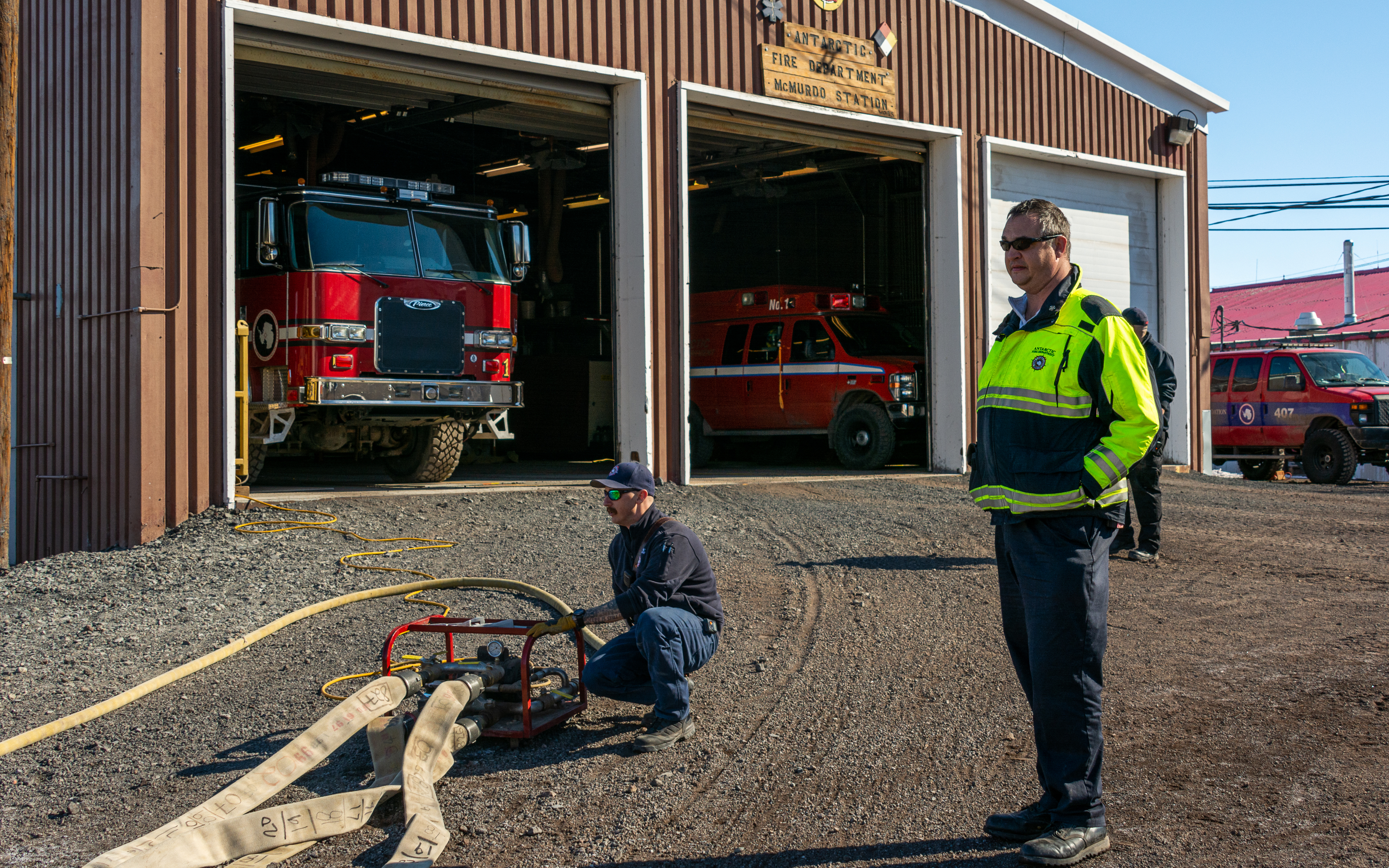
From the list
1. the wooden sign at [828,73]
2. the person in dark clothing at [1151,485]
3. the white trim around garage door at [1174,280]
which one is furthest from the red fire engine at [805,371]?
the person in dark clothing at [1151,485]

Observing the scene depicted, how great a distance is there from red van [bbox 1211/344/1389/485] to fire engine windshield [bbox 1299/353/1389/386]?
0.04 ft

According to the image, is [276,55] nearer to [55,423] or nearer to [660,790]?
[55,423]

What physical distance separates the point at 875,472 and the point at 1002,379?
1269 cm

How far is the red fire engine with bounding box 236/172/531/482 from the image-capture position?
1196 cm

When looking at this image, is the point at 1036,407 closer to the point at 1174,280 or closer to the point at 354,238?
the point at 354,238

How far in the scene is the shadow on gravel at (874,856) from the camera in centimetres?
398

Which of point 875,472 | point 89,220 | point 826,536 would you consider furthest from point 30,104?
point 875,472

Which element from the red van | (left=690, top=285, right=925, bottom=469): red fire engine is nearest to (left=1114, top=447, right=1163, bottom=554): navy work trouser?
(left=690, top=285, right=925, bottom=469): red fire engine

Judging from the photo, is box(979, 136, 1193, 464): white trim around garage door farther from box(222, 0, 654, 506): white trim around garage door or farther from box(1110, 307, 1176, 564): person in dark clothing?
box(1110, 307, 1176, 564): person in dark clothing

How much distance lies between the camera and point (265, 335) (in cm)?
1230

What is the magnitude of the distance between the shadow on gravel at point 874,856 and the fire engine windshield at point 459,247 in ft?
31.3

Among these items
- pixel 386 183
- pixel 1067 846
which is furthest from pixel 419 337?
Result: pixel 1067 846

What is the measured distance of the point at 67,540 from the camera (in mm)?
11375

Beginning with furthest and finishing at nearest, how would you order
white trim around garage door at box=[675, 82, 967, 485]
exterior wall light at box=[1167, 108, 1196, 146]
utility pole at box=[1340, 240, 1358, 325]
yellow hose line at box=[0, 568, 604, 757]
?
1. utility pole at box=[1340, 240, 1358, 325]
2. exterior wall light at box=[1167, 108, 1196, 146]
3. white trim around garage door at box=[675, 82, 967, 485]
4. yellow hose line at box=[0, 568, 604, 757]
